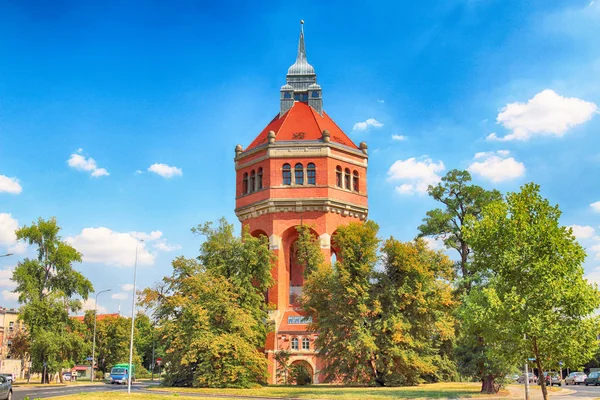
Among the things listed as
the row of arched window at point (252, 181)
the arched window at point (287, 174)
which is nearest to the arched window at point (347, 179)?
the arched window at point (287, 174)

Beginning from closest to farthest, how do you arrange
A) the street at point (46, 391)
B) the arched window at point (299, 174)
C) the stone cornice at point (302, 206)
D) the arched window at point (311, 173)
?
the street at point (46, 391), the stone cornice at point (302, 206), the arched window at point (311, 173), the arched window at point (299, 174)

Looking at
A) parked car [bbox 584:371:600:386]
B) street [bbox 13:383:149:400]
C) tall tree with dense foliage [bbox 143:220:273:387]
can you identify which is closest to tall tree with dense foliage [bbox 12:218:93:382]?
street [bbox 13:383:149:400]

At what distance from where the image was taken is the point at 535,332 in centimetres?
1958

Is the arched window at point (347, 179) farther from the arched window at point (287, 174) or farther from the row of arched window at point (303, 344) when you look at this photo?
the row of arched window at point (303, 344)

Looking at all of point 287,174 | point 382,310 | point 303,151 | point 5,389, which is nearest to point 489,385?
point 382,310

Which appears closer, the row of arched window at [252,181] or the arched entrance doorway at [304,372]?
the arched entrance doorway at [304,372]

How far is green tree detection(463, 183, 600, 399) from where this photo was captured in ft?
64.3

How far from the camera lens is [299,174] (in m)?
49.5

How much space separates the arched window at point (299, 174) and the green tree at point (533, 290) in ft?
92.3

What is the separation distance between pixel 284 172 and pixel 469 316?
2997 centimetres

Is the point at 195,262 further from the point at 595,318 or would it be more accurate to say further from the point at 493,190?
the point at 595,318

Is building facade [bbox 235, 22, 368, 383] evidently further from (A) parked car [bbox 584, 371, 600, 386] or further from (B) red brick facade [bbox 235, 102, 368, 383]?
(A) parked car [bbox 584, 371, 600, 386]

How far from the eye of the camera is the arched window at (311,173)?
49062mm

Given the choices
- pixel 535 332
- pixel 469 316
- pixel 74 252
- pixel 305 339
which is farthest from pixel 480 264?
pixel 74 252
